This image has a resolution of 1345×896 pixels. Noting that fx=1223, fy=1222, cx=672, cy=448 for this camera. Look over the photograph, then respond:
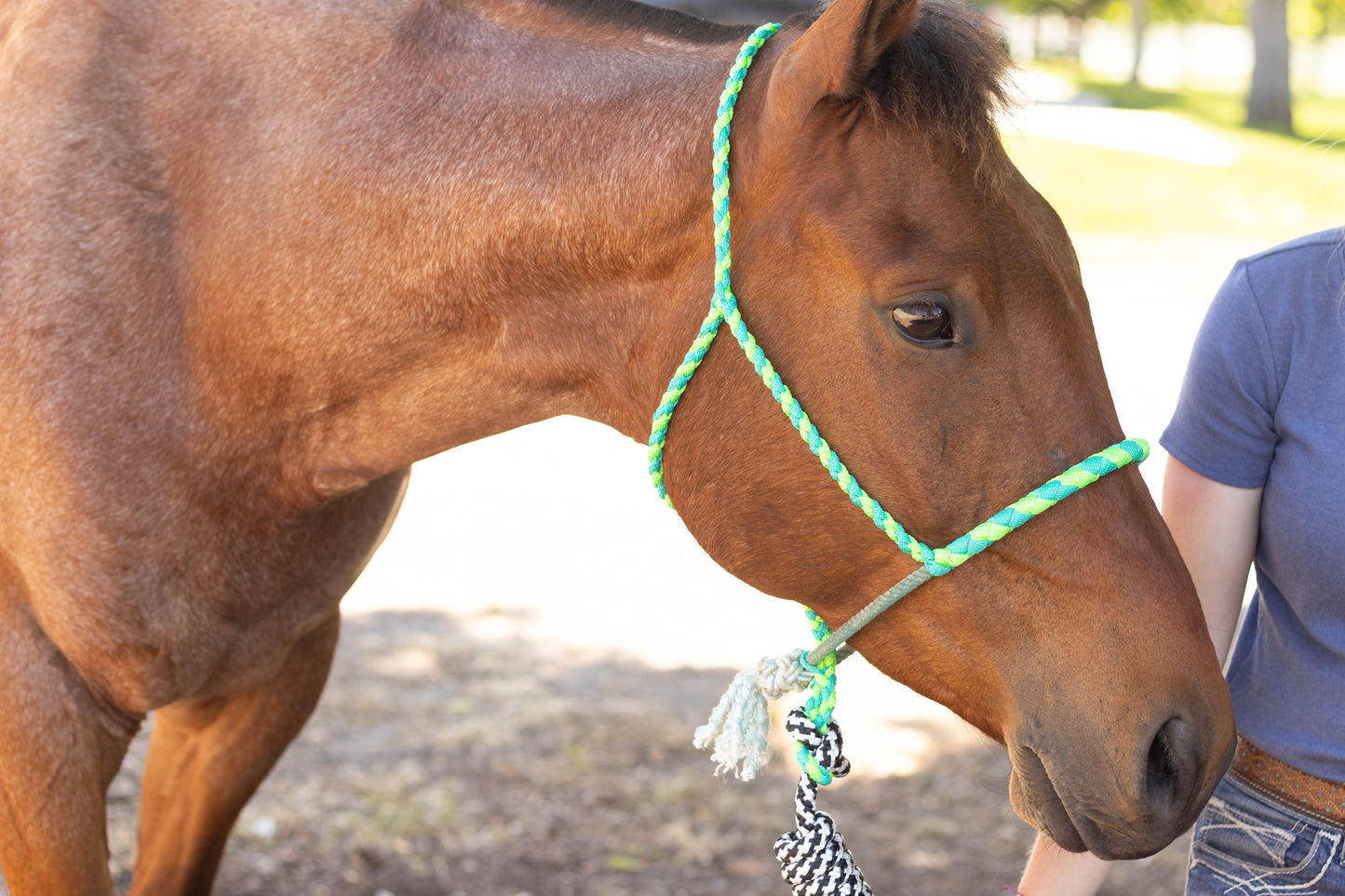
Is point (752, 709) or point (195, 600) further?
point (195, 600)

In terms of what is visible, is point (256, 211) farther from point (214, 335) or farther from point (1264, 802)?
point (1264, 802)

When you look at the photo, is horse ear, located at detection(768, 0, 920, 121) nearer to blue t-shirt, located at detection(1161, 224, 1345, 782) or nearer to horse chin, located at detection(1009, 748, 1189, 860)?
blue t-shirt, located at detection(1161, 224, 1345, 782)

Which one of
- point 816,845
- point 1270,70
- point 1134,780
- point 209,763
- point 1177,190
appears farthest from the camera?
point 1270,70

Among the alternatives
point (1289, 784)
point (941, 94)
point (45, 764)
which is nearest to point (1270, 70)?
point (1289, 784)

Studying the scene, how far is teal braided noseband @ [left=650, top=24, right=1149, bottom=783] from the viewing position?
1.47 meters

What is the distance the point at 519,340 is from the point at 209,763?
45.5 inches

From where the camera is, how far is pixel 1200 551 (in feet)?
6.36

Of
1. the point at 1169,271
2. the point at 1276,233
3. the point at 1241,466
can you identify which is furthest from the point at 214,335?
the point at 1276,233

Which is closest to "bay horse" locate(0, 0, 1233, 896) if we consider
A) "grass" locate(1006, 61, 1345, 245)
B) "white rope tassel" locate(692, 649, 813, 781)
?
"white rope tassel" locate(692, 649, 813, 781)

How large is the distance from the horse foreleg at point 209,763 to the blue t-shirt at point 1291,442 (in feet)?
5.43

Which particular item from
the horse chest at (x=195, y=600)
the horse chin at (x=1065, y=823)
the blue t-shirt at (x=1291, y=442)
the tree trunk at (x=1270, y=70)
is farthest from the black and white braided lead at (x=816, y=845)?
the tree trunk at (x=1270, y=70)

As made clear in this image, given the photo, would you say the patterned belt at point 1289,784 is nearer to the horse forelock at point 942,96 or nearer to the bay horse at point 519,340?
the bay horse at point 519,340

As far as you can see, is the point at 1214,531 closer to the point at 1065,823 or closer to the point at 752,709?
the point at 1065,823

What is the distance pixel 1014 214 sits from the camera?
1542mm
